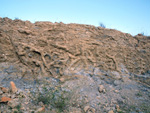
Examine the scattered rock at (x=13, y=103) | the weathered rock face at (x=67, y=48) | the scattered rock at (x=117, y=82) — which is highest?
the weathered rock face at (x=67, y=48)

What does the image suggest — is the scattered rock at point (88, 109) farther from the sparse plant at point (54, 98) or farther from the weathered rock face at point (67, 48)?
the weathered rock face at point (67, 48)

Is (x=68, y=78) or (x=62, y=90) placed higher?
(x=68, y=78)

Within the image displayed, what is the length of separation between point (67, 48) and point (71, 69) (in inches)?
35.1

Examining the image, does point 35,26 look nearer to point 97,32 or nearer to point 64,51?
point 64,51

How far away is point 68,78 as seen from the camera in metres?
5.30

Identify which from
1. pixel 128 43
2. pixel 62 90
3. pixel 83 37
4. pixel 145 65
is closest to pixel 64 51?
pixel 83 37

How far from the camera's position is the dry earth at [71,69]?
14.1ft

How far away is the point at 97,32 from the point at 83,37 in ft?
2.73

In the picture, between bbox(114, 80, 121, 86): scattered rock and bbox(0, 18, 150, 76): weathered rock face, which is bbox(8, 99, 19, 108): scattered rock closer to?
bbox(0, 18, 150, 76): weathered rock face

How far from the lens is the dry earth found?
4.31 metres

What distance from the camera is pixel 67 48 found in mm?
5762

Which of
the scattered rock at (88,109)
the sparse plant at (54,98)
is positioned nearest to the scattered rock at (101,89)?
the scattered rock at (88,109)

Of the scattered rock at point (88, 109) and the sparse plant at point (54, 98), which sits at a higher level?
the sparse plant at point (54, 98)

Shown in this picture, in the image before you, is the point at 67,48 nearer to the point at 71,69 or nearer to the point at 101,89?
the point at 71,69
